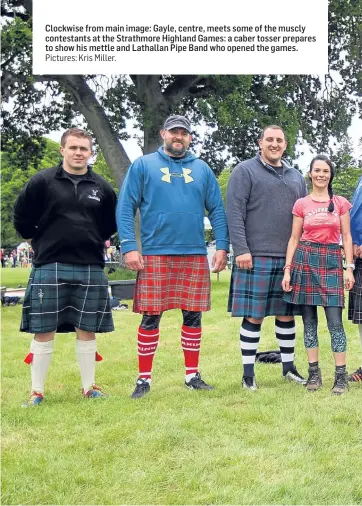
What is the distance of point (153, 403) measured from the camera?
14.1 feet

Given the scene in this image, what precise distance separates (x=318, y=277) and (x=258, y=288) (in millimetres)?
473

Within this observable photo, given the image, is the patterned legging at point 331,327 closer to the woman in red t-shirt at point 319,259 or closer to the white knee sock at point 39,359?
the woman in red t-shirt at point 319,259

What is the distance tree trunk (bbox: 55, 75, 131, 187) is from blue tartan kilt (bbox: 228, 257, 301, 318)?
1210 centimetres

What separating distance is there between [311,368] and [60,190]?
2.38 m

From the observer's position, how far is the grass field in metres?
2.75

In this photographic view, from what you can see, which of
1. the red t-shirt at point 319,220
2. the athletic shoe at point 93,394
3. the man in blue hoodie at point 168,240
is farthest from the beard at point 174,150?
the athletic shoe at point 93,394

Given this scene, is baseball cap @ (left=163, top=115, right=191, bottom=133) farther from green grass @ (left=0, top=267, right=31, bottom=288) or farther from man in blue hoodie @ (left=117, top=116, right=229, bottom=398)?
green grass @ (left=0, top=267, right=31, bottom=288)

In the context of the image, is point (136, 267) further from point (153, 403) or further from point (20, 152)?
point (20, 152)

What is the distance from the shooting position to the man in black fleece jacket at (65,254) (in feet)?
14.3

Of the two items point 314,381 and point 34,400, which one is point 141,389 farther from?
point 314,381

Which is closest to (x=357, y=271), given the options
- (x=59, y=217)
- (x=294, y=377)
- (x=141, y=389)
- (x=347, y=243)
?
(x=347, y=243)

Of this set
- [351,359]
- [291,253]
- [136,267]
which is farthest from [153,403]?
[351,359]

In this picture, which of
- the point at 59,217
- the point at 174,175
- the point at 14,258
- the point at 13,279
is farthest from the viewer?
the point at 14,258

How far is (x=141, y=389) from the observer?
15.3 ft
